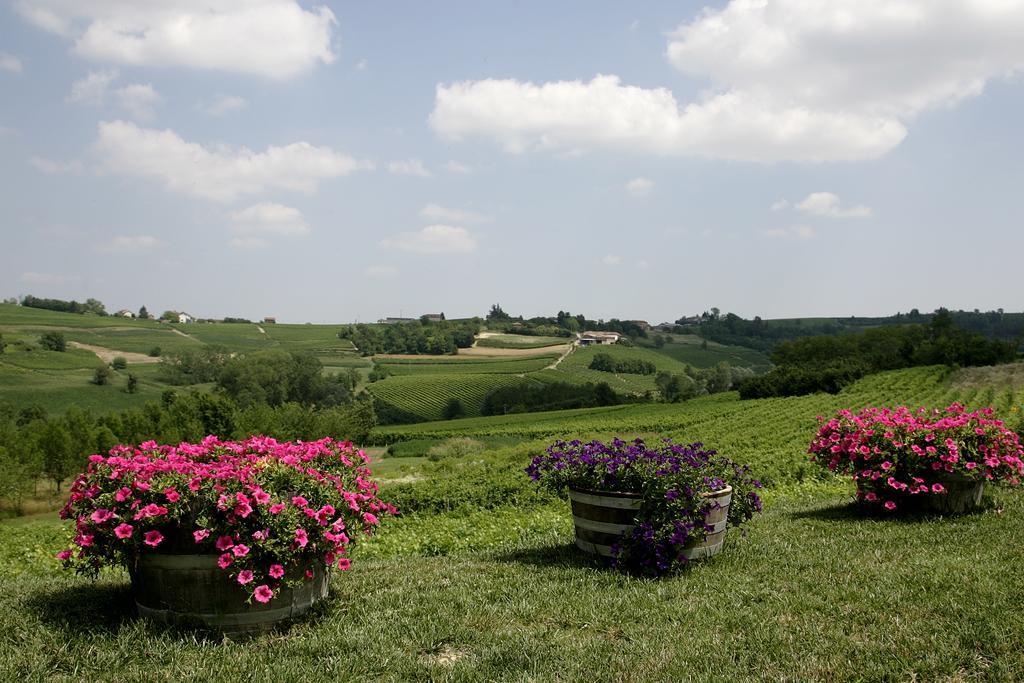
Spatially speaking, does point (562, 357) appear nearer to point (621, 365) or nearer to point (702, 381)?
point (621, 365)

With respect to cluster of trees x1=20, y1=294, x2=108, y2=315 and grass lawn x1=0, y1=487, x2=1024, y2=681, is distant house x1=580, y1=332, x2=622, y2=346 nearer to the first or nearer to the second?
cluster of trees x1=20, y1=294, x2=108, y2=315

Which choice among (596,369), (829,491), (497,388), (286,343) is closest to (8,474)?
(829,491)

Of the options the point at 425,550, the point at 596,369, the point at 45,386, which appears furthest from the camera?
the point at 596,369

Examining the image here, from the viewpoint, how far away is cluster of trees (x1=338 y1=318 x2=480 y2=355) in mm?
136000

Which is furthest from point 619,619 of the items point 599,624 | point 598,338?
point 598,338

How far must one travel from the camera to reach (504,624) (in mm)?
4695

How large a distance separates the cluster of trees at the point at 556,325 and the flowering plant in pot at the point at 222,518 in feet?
495

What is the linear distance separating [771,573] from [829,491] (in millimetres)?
7793

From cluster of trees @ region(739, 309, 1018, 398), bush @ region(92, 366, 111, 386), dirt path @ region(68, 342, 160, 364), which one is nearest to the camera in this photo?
cluster of trees @ region(739, 309, 1018, 398)

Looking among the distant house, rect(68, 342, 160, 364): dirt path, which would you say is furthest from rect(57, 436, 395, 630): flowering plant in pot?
the distant house

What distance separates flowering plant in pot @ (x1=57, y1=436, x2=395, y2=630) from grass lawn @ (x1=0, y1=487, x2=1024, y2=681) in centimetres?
45

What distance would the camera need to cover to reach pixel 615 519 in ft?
20.2

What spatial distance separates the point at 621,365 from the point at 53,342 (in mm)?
89314

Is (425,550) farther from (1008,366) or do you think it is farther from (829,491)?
(1008,366)
